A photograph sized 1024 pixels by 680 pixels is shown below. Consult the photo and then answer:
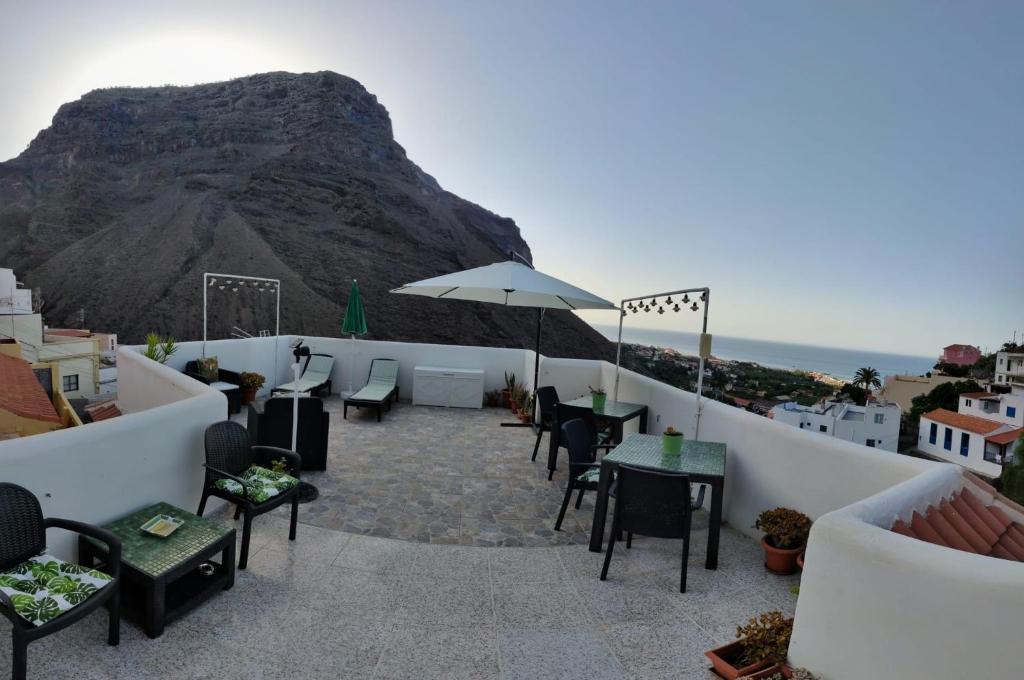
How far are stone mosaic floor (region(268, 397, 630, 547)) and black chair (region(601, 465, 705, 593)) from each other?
82cm

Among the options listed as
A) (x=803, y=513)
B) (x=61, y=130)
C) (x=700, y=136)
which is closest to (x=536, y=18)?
(x=700, y=136)

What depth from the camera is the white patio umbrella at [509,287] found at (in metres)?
5.66

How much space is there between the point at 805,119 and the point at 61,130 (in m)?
66.1

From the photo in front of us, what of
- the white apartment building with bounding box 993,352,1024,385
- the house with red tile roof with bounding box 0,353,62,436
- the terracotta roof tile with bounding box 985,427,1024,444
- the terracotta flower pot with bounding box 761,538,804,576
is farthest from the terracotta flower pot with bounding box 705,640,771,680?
the white apartment building with bounding box 993,352,1024,385

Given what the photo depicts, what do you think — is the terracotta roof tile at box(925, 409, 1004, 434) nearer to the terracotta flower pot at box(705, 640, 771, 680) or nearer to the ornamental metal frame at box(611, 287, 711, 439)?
the ornamental metal frame at box(611, 287, 711, 439)

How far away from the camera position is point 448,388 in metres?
8.16

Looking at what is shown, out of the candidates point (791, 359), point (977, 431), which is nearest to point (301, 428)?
point (977, 431)

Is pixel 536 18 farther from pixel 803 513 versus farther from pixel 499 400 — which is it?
pixel 803 513

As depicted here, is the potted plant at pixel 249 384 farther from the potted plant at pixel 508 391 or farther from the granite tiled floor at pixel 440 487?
the potted plant at pixel 508 391

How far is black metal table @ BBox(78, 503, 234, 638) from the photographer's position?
88.3 inches

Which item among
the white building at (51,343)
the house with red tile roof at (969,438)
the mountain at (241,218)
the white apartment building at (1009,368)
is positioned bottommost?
the house with red tile roof at (969,438)

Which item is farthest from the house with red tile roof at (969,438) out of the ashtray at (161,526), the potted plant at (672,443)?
the ashtray at (161,526)

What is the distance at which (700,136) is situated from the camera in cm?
1389

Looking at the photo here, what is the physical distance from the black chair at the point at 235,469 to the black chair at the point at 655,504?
2.18 m
